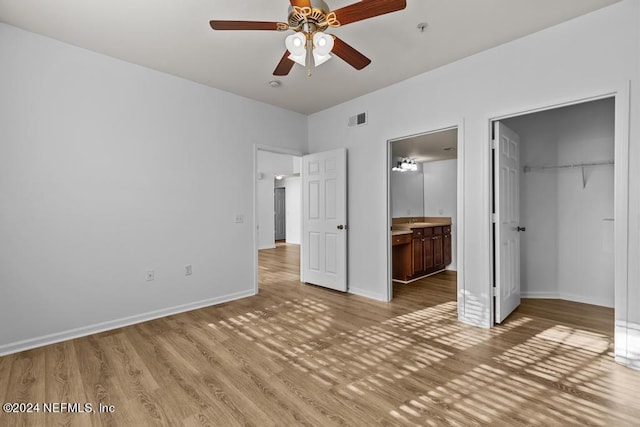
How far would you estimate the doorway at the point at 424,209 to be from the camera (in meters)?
5.00

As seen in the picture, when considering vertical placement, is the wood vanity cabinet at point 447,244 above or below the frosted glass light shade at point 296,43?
below

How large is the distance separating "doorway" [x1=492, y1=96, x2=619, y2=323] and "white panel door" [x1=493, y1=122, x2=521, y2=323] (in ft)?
0.04

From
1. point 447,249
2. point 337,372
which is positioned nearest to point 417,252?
point 447,249

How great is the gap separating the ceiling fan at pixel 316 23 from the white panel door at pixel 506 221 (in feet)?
6.39

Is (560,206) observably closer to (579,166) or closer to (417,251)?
(579,166)

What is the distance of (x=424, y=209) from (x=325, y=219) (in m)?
3.20

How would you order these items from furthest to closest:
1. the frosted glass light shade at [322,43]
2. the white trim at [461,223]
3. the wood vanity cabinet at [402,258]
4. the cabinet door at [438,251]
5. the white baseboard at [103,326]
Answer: the cabinet door at [438,251] → the wood vanity cabinet at [402,258] → the white trim at [461,223] → the white baseboard at [103,326] → the frosted glass light shade at [322,43]

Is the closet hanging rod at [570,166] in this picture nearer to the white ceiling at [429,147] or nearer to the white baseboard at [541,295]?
the white ceiling at [429,147]

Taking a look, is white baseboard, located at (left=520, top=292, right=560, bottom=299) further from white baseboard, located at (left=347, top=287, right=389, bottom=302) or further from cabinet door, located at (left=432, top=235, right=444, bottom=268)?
white baseboard, located at (left=347, top=287, right=389, bottom=302)

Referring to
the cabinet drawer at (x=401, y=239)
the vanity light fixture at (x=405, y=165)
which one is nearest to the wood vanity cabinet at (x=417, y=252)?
the cabinet drawer at (x=401, y=239)

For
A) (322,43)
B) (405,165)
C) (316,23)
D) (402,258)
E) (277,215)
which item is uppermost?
(316,23)

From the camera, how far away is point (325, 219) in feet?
15.2

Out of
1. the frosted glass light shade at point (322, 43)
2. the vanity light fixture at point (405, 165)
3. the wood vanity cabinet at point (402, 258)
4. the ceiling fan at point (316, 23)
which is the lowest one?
the wood vanity cabinet at point (402, 258)

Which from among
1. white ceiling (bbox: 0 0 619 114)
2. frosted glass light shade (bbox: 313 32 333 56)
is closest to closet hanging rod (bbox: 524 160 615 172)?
white ceiling (bbox: 0 0 619 114)
